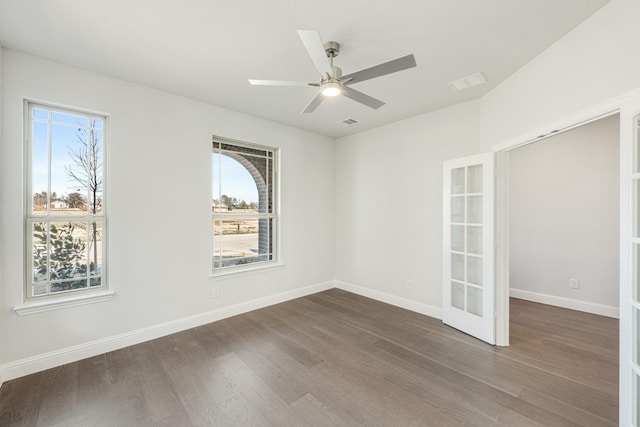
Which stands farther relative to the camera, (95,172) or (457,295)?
(457,295)

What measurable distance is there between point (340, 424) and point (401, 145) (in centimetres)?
354

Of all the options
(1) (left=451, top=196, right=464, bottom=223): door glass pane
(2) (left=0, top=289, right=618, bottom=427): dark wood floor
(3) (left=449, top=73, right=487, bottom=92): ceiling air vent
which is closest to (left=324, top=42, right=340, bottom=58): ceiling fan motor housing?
(3) (left=449, top=73, right=487, bottom=92): ceiling air vent

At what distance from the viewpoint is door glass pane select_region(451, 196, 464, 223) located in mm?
3360

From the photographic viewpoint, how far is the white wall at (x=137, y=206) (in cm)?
237

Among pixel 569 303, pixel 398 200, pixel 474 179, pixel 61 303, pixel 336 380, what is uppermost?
pixel 474 179

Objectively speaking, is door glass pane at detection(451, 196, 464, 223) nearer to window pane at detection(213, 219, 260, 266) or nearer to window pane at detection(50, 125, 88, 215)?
window pane at detection(213, 219, 260, 266)

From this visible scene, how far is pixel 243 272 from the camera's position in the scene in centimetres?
388

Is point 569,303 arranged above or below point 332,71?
below

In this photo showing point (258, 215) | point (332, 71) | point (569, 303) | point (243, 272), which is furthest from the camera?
point (258, 215)

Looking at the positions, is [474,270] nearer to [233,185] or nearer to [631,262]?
[631,262]

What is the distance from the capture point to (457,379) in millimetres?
2346

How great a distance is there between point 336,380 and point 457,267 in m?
2.04

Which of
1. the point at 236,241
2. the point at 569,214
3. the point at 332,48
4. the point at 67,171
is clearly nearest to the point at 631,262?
the point at 332,48

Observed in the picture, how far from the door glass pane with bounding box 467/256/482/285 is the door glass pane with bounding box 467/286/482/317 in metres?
0.09
